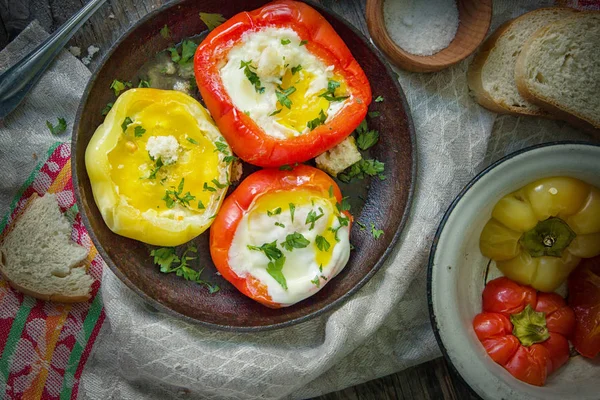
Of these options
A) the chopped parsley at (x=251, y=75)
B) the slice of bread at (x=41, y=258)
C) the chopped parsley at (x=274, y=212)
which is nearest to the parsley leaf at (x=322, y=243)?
the chopped parsley at (x=274, y=212)

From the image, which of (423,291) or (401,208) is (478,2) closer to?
(401,208)

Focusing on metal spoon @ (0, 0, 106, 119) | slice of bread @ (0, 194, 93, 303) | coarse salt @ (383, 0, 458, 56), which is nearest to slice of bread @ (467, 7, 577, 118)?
coarse salt @ (383, 0, 458, 56)

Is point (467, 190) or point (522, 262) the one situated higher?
point (467, 190)

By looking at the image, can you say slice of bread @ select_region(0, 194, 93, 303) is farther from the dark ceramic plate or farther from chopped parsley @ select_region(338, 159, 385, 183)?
chopped parsley @ select_region(338, 159, 385, 183)

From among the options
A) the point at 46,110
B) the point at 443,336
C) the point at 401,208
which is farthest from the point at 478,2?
the point at 46,110

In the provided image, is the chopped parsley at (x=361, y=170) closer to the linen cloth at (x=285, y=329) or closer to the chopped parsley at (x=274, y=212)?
the linen cloth at (x=285, y=329)

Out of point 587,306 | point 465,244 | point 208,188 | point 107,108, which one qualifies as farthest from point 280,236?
point 587,306
